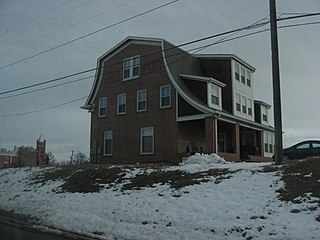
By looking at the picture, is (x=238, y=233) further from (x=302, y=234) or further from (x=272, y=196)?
(x=272, y=196)

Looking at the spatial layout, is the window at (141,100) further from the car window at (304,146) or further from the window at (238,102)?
the car window at (304,146)

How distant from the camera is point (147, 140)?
85.7 ft

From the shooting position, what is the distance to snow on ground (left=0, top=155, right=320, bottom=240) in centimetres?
825

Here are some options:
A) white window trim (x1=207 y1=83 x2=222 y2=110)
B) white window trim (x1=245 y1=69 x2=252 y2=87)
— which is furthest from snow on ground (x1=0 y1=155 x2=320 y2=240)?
white window trim (x1=245 y1=69 x2=252 y2=87)

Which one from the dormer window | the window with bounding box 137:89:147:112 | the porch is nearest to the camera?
the porch

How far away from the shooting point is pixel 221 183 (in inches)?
460

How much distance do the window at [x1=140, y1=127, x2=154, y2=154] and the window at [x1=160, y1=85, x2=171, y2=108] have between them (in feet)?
6.09

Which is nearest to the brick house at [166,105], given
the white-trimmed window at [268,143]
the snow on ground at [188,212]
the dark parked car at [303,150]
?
the white-trimmed window at [268,143]

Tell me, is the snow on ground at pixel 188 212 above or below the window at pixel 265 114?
below

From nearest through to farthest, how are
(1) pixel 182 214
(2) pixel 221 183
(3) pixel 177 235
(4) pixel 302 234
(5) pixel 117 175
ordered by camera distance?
(4) pixel 302 234 → (3) pixel 177 235 → (1) pixel 182 214 → (2) pixel 221 183 → (5) pixel 117 175

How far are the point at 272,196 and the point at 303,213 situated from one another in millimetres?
1412

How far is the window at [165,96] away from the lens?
2552 cm

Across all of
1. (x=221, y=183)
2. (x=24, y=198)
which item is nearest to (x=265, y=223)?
(x=221, y=183)

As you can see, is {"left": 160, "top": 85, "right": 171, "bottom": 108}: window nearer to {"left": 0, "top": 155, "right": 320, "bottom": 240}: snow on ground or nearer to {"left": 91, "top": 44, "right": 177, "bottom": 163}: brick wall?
{"left": 91, "top": 44, "right": 177, "bottom": 163}: brick wall
